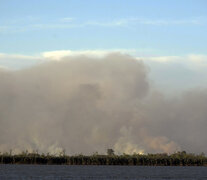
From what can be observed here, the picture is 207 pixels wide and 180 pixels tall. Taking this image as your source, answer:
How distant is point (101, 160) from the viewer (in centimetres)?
13688

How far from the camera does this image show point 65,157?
443 ft

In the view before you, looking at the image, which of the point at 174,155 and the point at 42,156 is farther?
the point at 174,155

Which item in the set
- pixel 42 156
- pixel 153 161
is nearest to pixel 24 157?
pixel 42 156
